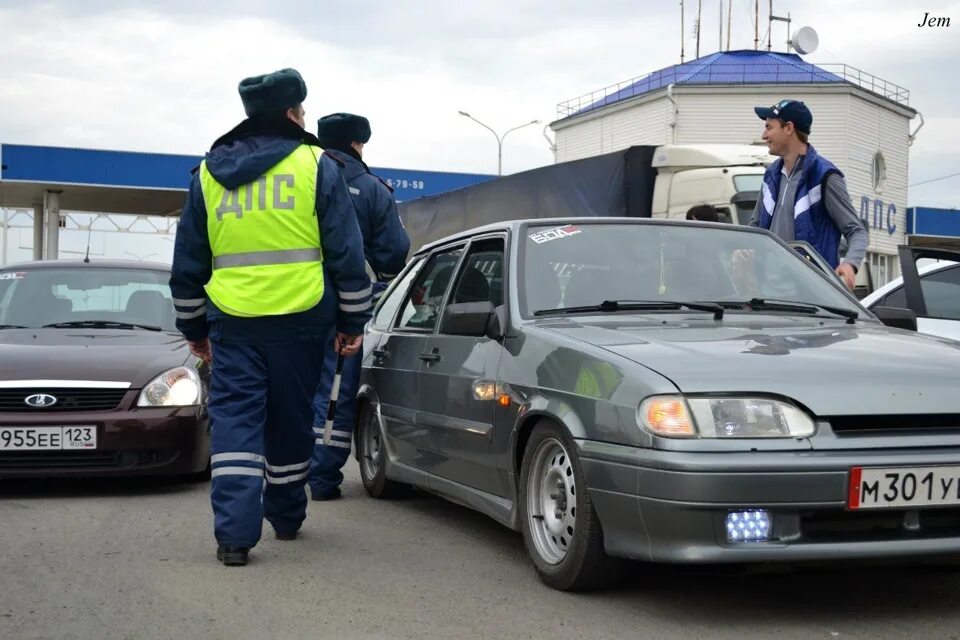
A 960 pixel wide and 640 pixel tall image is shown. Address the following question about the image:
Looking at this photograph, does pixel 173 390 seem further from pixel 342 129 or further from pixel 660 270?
pixel 660 270

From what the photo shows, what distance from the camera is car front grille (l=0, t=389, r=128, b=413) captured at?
6.95 metres

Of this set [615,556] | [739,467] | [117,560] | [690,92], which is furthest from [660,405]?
[690,92]

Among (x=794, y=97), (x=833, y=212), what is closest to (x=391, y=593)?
(x=833, y=212)

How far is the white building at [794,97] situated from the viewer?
42.8 metres

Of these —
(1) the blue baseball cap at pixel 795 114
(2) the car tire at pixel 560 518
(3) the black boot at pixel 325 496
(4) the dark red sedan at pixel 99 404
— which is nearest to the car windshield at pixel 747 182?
(1) the blue baseball cap at pixel 795 114

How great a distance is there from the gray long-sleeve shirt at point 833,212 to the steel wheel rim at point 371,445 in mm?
2299

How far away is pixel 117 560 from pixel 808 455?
2838 mm

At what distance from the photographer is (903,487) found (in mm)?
3994

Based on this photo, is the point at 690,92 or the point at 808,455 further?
the point at 690,92

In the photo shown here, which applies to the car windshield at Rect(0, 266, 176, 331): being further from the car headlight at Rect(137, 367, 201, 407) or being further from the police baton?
the police baton

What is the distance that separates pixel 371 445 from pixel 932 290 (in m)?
3.42

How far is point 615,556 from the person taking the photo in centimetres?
441

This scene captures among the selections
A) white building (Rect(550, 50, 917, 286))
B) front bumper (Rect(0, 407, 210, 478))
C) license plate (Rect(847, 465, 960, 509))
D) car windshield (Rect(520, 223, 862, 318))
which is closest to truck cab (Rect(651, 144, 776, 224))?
front bumper (Rect(0, 407, 210, 478))

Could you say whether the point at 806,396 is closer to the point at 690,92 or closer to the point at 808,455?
the point at 808,455
